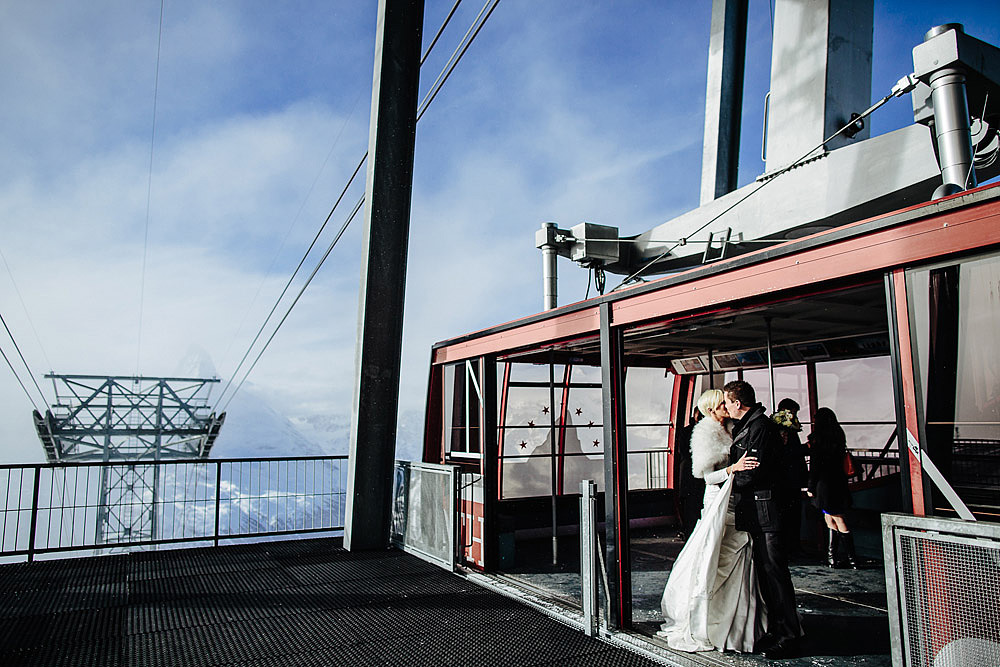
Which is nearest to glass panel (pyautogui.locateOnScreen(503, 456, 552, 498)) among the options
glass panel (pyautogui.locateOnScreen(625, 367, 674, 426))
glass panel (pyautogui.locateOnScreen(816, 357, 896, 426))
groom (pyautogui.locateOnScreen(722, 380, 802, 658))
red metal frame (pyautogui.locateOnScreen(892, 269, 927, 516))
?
glass panel (pyautogui.locateOnScreen(625, 367, 674, 426))

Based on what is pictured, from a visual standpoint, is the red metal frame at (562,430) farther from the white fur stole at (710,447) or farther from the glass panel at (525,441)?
the white fur stole at (710,447)

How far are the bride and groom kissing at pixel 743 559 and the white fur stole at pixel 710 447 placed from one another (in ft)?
0.11

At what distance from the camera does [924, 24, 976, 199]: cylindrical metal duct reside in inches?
245

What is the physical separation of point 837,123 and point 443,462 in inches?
265

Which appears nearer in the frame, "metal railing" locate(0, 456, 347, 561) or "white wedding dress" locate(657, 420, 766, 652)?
"white wedding dress" locate(657, 420, 766, 652)

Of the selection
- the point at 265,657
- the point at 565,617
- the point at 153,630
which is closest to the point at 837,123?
the point at 565,617

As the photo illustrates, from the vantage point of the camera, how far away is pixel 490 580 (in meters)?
6.38

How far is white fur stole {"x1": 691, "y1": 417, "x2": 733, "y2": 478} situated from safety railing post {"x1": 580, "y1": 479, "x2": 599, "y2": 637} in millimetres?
782

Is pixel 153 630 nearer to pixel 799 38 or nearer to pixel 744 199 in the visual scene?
pixel 744 199

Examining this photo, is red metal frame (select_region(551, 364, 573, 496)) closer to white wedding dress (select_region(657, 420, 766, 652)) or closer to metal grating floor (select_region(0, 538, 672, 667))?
metal grating floor (select_region(0, 538, 672, 667))

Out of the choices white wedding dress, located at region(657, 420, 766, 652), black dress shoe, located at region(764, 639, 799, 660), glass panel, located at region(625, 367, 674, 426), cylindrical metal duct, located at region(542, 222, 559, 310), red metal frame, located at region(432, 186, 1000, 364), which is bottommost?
black dress shoe, located at region(764, 639, 799, 660)

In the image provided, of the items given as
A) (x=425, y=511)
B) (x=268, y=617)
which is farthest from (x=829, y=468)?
(x=268, y=617)

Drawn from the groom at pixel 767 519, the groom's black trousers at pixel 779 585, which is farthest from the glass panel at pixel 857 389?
the groom's black trousers at pixel 779 585

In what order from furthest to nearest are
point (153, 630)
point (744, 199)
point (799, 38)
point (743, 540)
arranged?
point (744, 199) < point (799, 38) < point (153, 630) < point (743, 540)
